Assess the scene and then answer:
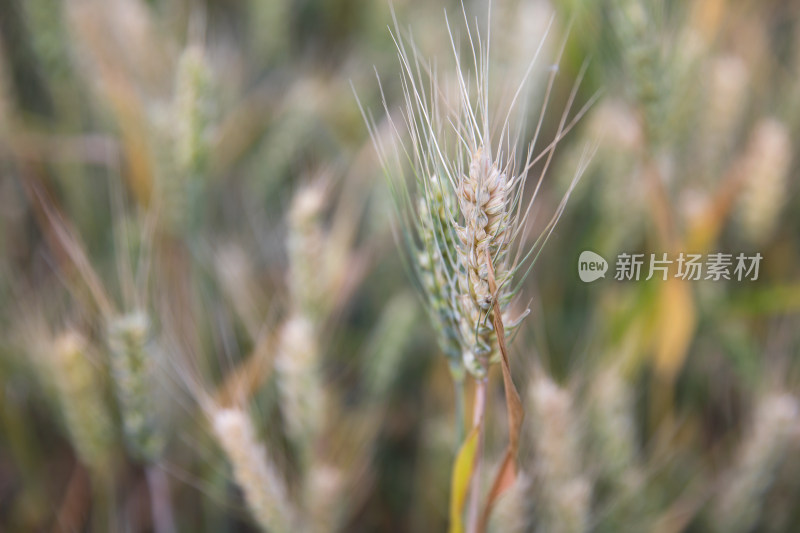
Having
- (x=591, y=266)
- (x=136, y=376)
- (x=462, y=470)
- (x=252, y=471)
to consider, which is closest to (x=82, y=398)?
(x=136, y=376)

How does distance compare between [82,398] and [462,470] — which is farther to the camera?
[82,398]

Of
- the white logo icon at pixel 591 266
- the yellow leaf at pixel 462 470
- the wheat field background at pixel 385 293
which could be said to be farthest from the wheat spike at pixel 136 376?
the white logo icon at pixel 591 266

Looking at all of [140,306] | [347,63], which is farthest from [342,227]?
[347,63]

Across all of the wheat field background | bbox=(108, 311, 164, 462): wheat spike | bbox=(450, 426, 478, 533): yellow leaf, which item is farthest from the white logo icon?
bbox=(108, 311, 164, 462): wheat spike

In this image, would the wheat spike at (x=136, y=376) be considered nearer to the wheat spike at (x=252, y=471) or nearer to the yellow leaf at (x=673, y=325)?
the wheat spike at (x=252, y=471)

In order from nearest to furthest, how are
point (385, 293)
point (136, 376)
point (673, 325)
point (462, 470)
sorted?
1. point (462, 470)
2. point (136, 376)
3. point (673, 325)
4. point (385, 293)

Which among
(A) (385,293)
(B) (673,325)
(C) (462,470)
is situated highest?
(A) (385,293)

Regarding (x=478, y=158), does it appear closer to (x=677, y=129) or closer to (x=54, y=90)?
(x=677, y=129)

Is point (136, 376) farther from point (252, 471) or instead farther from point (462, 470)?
point (462, 470)

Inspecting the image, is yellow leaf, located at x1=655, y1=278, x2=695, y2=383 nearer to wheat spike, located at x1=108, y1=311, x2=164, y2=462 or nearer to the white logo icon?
the white logo icon
